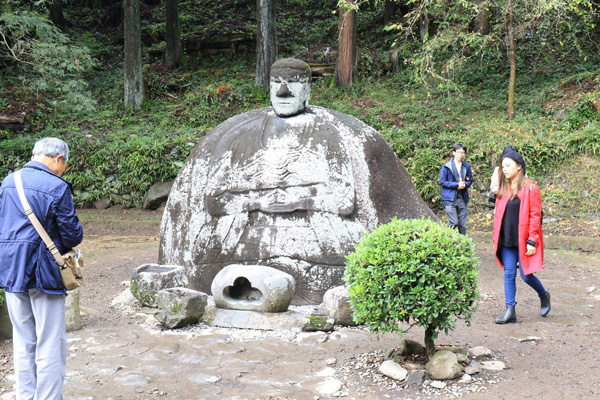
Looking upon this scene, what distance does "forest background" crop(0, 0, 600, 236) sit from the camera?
12.4 metres

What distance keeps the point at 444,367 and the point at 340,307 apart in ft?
5.29

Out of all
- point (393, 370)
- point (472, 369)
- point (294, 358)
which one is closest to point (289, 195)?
point (294, 358)

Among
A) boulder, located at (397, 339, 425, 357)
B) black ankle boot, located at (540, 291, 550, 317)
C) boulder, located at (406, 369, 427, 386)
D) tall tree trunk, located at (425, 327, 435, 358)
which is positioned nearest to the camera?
boulder, located at (406, 369, 427, 386)

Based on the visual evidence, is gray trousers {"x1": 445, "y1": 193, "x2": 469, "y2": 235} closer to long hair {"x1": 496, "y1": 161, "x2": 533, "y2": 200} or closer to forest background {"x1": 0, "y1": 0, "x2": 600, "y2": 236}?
long hair {"x1": 496, "y1": 161, "x2": 533, "y2": 200}

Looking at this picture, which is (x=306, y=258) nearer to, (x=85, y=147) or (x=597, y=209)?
(x=597, y=209)

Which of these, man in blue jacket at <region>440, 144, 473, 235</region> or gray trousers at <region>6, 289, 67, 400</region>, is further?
man in blue jacket at <region>440, 144, 473, 235</region>

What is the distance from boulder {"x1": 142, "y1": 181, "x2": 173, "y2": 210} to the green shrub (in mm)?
9910

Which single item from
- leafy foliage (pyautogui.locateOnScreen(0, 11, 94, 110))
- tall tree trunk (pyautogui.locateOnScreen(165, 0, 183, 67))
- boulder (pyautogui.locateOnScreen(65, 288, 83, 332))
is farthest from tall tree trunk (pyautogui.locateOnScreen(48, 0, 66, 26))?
boulder (pyautogui.locateOnScreen(65, 288, 83, 332))

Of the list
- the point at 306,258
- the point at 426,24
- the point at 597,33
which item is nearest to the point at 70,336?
the point at 306,258

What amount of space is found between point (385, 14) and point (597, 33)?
6.75 meters

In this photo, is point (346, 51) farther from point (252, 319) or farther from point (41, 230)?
point (41, 230)

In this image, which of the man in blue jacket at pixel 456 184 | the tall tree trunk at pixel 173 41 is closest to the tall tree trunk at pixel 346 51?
the tall tree trunk at pixel 173 41

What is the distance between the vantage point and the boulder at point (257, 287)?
593 centimetres

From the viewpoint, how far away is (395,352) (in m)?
4.82
